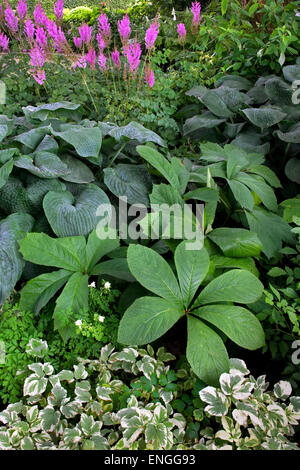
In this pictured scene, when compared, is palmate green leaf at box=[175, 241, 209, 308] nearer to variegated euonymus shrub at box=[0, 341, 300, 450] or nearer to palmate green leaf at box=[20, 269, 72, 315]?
variegated euonymus shrub at box=[0, 341, 300, 450]

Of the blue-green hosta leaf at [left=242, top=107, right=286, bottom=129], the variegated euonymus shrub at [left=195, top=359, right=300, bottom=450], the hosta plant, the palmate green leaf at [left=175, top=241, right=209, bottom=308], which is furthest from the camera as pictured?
the blue-green hosta leaf at [left=242, top=107, right=286, bottom=129]

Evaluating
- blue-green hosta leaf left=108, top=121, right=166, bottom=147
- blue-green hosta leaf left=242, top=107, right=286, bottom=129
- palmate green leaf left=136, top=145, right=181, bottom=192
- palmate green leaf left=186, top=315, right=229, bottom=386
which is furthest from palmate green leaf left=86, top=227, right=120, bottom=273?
blue-green hosta leaf left=242, top=107, right=286, bottom=129

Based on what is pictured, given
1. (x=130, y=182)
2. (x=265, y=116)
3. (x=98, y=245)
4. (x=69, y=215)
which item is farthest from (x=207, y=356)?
(x=265, y=116)

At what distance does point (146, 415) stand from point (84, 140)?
1160mm

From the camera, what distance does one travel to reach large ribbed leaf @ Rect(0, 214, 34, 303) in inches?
51.9

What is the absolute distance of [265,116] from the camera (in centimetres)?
198

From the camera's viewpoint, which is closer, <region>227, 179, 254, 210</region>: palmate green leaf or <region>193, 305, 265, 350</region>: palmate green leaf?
<region>193, 305, 265, 350</region>: palmate green leaf

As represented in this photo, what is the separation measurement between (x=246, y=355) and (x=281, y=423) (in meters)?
0.42

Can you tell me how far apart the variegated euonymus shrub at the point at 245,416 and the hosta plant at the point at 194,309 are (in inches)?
1.9

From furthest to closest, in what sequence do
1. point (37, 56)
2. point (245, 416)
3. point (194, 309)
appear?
1. point (37, 56)
2. point (194, 309)
3. point (245, 416)

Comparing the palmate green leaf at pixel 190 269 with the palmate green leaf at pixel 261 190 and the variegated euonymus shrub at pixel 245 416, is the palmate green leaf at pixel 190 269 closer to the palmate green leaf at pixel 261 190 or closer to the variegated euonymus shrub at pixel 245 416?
the variegated euonymus shrub at pixel 245 416

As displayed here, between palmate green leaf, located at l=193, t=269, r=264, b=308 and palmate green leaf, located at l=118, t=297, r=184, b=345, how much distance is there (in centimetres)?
11

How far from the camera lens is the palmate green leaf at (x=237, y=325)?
1.09 meters

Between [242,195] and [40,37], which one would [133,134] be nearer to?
[242,195]
